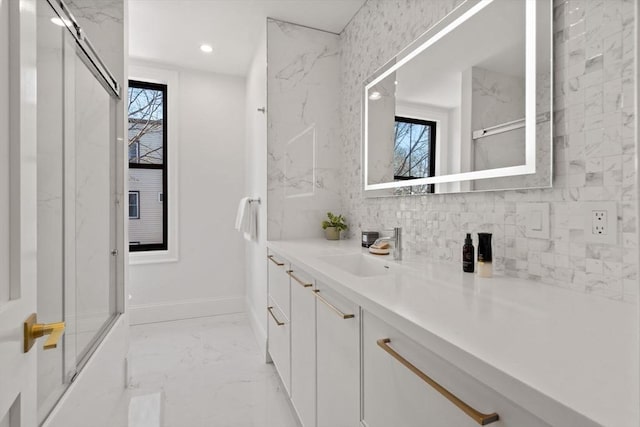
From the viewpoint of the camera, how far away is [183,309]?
131 inches

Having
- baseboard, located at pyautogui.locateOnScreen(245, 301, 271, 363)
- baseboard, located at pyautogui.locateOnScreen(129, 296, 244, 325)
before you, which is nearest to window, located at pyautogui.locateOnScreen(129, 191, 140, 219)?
baseboard, located at pyautogui.locateOnScreen(129, 296, 244, 325)

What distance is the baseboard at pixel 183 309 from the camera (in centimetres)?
319

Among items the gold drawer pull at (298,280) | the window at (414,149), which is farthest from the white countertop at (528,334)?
the window at (414,149)

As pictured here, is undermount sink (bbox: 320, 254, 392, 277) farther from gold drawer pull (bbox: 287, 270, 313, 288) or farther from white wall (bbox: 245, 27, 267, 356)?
white wall (bbox: 245, 27, 267, 356)

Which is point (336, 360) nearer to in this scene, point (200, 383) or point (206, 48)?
point (200, 383)

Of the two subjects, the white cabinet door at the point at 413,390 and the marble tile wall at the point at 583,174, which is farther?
Answer: the marble tile wall at the point at 583,174

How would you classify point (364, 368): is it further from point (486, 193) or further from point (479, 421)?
point (486, 193)

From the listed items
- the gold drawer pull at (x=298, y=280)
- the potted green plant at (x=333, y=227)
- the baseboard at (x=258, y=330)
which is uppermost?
the potted green plant at (x=333, y=227)

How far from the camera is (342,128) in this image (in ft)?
8.50

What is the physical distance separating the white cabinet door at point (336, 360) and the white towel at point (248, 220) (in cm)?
161

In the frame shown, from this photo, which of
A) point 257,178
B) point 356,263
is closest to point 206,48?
point 257,178

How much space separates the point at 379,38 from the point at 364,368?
194 cm

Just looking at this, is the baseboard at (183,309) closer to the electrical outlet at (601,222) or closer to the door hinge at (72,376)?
the door hinge at (72,376)

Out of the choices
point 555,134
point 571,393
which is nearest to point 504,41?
point 555,134
